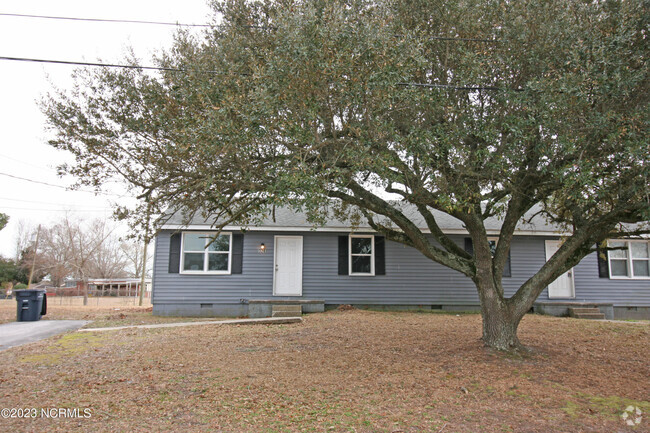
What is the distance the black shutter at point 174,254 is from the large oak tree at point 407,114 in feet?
19.4

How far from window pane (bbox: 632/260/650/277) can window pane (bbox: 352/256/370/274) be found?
9.12 metres

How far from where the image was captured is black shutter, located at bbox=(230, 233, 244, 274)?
1356cm

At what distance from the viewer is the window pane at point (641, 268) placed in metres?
14.4

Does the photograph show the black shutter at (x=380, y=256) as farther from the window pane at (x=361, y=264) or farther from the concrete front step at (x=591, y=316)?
the concrete front step at (x=591, y=316)

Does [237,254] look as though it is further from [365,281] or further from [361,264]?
[365,281]

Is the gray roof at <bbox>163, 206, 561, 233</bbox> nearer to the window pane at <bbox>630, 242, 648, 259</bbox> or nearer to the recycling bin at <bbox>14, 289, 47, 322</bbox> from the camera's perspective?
the window pane at <bbox>630, 242, 648, 259</bbox>

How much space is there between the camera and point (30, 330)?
10617 millimetres

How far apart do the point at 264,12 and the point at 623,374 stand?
26.1 ft

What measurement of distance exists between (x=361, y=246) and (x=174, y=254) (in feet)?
19.9

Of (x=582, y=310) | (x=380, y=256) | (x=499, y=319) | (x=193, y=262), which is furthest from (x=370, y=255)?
(x=499, y=319)

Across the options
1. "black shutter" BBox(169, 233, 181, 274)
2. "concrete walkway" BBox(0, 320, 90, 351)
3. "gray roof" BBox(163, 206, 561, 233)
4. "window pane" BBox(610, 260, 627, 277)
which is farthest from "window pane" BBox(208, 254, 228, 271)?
"window pane" BBox(610, 260, 627, 277)

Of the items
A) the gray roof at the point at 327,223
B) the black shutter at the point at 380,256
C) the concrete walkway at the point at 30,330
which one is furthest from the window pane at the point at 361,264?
the concrete walkway at the point at 30,330

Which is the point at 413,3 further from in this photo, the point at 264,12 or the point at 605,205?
the point at 605,205

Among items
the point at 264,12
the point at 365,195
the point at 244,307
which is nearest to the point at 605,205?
the point at 365,195
